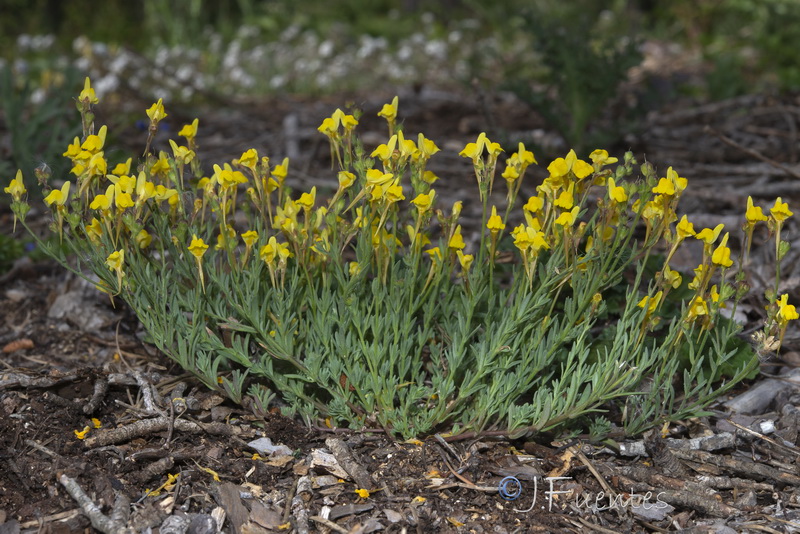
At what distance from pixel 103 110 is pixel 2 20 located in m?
5.18

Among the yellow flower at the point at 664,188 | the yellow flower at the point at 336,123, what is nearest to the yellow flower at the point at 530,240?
the yellow flower at the point at 664,188

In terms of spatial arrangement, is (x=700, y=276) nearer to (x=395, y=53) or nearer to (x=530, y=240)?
(x=530, y=240)

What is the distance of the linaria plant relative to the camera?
2.27m

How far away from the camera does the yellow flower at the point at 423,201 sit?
2182 millimetres

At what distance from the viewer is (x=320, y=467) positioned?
7.81 feet

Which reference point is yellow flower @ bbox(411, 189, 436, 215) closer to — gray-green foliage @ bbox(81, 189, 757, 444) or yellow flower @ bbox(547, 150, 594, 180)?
gray-green foliage @ bbox(81, 189, 757, 444)

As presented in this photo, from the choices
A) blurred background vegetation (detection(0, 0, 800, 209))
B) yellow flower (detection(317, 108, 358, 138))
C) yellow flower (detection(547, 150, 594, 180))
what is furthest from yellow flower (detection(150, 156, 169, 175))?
blurred background vegetation (detection(0, 0, 800, 209))

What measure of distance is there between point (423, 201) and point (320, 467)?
814 mm

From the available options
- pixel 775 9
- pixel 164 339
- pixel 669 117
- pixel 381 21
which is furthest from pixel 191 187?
pixel 381 21

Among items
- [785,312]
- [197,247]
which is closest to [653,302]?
[785,312]

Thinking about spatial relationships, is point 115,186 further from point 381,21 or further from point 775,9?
point 381,21

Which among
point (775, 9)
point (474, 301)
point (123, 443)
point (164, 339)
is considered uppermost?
point (775, 9)

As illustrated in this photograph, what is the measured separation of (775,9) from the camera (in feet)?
27.0

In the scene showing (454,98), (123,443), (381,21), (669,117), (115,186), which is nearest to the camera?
(115,186)
